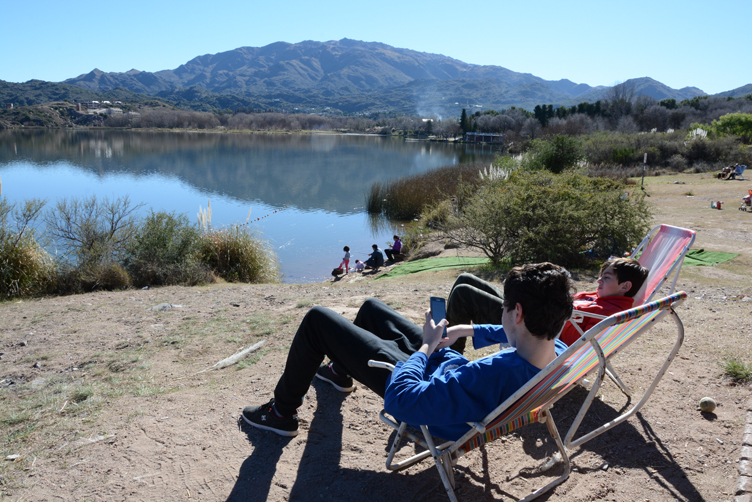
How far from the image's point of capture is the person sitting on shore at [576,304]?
2494 millimetres

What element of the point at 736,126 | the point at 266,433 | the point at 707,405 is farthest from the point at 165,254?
the point at 736,126

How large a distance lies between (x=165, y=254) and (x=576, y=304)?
7.32 metres

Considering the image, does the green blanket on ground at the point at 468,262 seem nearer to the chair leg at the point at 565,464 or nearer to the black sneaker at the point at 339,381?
the black sneaker at the point at 339,381

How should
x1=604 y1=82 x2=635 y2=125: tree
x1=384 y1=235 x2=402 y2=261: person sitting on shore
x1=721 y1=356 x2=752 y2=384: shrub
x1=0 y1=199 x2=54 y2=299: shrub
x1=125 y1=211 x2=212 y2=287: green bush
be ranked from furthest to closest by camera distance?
x1=604 y1=82 x2=635 y2=125: tree, x1=384 y1=235 x2=402 y2=261: person sitting on shore, x1=125 y1=211 x2=212 y2=287: green bush, x1=0 y1=199 x2=54 y2=299: shrub, x1=721 y1=356 x2=752 y2=384: shrub

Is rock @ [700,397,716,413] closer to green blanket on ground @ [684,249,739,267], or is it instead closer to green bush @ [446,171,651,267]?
green bush @ [446,171,651,267]

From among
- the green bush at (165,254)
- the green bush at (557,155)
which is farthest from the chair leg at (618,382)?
the green bush at (557,155)

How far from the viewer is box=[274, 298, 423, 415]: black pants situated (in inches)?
78.5

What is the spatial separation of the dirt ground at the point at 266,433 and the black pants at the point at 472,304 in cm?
63

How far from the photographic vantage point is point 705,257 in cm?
740

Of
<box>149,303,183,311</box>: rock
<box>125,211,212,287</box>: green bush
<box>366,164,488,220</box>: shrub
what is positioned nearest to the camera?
<box>149,303,183,311</box>: rock

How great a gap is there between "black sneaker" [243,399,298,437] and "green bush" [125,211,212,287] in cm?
598

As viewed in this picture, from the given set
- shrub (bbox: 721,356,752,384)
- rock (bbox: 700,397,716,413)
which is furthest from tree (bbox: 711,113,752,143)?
rock (bbox: 700,397,716,413)

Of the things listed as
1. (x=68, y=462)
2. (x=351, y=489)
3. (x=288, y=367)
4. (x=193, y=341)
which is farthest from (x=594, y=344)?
(x=193, y=341)

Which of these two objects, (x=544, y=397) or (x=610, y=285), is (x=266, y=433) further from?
(x=610, y=285)
